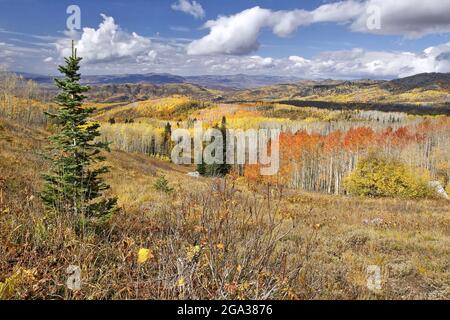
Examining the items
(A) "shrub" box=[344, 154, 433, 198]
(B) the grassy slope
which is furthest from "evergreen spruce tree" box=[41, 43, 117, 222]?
(A) "shrub" box=[344, 154, 433, 198]

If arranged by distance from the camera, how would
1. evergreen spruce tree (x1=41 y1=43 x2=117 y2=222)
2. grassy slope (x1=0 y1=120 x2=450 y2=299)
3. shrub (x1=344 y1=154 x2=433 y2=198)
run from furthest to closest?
shrub (x1=344 y1=154 x2=433 y2=198), evergreen spruce tree (x1=41 y1=43 x2=117 y2=222), grassy slope (x1=0 y1=120 x2=450 y2=299)

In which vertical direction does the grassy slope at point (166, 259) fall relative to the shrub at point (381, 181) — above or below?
above

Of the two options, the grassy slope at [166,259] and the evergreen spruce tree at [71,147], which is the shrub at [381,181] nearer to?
the grassy slope at [166,259]

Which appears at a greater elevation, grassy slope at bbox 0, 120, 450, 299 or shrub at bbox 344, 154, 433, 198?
grassy slope at bbox 0, 120, 450, 299

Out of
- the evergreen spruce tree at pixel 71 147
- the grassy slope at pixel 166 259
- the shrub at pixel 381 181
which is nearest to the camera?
the grassy slope at pixel 166 259

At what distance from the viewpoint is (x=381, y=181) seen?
1705 inches

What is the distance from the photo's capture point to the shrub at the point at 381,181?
4319cm

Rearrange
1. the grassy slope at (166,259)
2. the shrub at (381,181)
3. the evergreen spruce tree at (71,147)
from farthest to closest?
the shrub at (381,181)
the evergreen spruce tree at (71,147)
the grassy slope at (166,259)

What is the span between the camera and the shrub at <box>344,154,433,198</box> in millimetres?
43188

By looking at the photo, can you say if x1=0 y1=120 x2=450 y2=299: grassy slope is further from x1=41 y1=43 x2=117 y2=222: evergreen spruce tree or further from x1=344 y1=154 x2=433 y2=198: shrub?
x1=344 y1=154 x2=433 y2=198: shrub

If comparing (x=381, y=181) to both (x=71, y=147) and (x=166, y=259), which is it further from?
(x=166, y=259)

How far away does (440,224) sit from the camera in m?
16.6

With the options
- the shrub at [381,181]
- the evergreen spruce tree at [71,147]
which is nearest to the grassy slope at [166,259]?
the evergreen spruce tree at [71,147]

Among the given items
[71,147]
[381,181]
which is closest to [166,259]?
[71,147]
